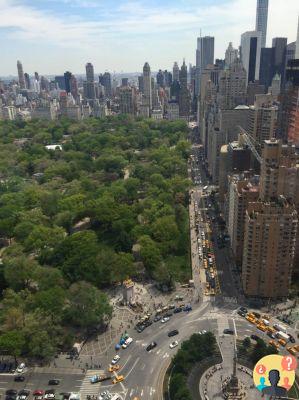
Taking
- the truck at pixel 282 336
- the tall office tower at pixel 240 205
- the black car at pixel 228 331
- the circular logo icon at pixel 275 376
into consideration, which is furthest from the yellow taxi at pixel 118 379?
the tall office tower at pixel 240 205

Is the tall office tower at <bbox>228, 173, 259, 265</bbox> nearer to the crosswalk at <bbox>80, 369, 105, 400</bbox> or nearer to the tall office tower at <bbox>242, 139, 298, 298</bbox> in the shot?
the tall office tower at <bbox>242, 139, 298, 298</bbox>

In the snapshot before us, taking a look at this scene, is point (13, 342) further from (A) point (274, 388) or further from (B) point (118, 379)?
(A) point (274, 388)

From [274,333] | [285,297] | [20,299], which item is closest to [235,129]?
[285,297]

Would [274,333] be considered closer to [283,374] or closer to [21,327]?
[283,374]

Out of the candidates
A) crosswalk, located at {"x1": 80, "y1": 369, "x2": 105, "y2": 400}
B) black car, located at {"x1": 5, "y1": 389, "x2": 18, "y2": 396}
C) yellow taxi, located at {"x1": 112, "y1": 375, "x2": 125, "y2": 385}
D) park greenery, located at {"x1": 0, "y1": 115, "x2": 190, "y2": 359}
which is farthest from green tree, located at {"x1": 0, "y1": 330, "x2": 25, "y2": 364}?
yellow taxi, located at {"x1": 112, "y1": 375, "x2": 125, "y2": 385}

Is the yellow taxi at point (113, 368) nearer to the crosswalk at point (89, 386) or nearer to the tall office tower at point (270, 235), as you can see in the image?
the crosswalk at point (89, 386)
